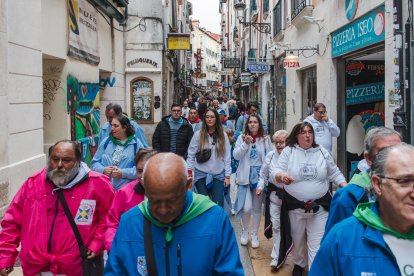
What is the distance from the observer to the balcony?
41.4ft

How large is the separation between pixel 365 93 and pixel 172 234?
850cm

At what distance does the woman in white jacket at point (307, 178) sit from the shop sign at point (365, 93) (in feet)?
16.3

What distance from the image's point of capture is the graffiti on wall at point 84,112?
10109mm

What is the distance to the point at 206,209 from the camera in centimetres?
234

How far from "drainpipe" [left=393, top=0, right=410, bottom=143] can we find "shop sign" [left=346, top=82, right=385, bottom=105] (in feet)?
8.26

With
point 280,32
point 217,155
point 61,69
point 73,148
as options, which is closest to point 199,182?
point 217,155

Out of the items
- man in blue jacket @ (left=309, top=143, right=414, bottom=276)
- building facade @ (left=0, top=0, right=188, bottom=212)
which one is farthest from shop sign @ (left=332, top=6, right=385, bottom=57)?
man in blue jacket @ (left=309, top=143, right=414, bottom=276)

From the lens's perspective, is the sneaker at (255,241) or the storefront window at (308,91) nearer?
the sneaker at (255,241)

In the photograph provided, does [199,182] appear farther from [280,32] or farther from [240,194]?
[280,32]

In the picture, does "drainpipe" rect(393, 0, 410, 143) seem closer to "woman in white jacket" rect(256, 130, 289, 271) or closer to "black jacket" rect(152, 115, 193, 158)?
"woman in white jacket" rect(256, 130, 289, 271)

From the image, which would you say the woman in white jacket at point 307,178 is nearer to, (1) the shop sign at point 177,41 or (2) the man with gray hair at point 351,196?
(2) the man with gray hair at point 351,196

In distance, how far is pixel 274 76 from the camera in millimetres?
20672

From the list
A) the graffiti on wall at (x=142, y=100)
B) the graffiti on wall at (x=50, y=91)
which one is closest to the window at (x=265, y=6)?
the graffiti on wall at (x=142, y=100)

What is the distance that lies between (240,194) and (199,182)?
0.60m
